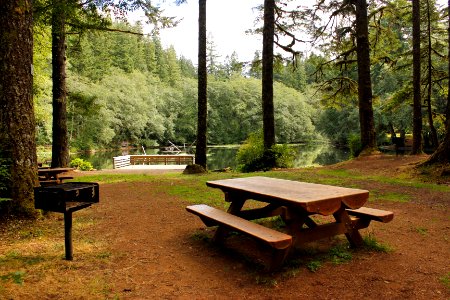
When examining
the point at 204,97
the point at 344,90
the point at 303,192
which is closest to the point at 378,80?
the point at 344,90

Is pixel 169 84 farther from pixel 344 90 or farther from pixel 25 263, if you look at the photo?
pixel 25 263

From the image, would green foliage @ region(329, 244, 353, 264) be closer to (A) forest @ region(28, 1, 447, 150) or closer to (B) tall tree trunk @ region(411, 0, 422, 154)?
(B) tall tree trunk @ region(411, 0, 422, 154)

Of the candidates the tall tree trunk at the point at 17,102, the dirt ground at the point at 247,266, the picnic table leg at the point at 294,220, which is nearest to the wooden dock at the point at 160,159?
Answer: the dirt ground at the point at 247,266

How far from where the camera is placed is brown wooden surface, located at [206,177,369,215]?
326 cm

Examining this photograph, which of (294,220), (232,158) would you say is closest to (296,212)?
(294,220)

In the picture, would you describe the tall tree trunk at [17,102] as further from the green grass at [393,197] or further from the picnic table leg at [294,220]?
the green grass at [393,197]

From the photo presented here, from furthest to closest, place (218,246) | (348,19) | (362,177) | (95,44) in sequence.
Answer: (95,44)
(348,19)
(362,177)
(218,246)

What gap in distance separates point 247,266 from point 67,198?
1.96 m

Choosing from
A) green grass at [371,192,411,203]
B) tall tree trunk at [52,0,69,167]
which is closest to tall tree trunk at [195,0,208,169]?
tall tree trunk at [52,0,69,167]

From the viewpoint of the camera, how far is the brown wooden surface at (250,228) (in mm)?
3041

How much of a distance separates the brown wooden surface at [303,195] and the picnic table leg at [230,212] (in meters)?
0.11

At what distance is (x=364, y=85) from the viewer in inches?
484

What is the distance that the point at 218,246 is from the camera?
4.20m

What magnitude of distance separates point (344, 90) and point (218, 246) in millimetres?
12252
